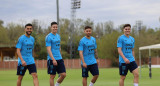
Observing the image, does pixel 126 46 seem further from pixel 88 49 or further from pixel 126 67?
pixel 88 49

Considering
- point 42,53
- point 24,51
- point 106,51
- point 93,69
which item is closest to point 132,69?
point 93,69

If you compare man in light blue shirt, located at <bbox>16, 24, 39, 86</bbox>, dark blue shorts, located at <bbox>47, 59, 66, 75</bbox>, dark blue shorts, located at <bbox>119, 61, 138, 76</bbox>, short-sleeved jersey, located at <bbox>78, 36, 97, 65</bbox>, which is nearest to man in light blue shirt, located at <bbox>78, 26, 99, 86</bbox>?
short-sleeved jersey, located at <bbox>78, 36, 97, 65</bbox>

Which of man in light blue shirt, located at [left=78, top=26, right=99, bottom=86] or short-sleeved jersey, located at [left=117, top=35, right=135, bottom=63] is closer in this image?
short-sleeved jersey, located at [left=117, top=35, right=135, bottom=63]

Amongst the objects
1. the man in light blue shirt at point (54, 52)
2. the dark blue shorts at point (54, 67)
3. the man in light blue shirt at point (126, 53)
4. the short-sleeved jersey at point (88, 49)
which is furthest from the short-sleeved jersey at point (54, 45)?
the man in light blue shirt at point (126, 53)

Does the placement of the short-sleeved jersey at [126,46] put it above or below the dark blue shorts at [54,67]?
above

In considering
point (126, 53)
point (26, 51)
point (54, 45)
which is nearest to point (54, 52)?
point (54, 45)

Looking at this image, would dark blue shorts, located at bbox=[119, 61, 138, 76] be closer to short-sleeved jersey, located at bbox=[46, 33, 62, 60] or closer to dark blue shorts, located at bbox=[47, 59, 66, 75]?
dark blue shorts, located at bbox=[47, 59, 66, 75]

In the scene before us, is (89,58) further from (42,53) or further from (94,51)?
(42,53)

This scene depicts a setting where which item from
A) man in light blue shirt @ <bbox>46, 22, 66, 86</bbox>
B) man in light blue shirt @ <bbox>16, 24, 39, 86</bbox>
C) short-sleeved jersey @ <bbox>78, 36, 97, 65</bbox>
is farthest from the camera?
short-sleeved jersey @ <bbox>78, 36, 97, 65</bbox>

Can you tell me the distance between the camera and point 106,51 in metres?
77.2

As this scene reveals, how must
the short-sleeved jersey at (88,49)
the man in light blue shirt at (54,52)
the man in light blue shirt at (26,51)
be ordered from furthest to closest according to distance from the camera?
1. the short-sleeved jersey at (88,49)
2. the man in light blue shirt at (54,52)
3. the man in light blue shirt at (26,51)

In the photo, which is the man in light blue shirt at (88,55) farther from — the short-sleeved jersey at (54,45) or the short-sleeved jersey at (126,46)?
the short-sleeved jersey at (126,46)

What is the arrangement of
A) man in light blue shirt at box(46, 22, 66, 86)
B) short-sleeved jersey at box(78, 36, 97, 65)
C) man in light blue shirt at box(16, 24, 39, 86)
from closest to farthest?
man in light blue shirt at box(16, 24, 39, 86)
man in light blue shirt at box(46, 22, 66, 86)
short-sleeved jersey at box(78, 36, 97, 65)

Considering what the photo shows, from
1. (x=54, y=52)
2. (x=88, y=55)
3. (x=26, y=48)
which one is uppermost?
(x=26, y=48)
